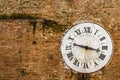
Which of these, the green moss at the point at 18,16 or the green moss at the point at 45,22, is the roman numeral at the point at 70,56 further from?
the green moss at the point at 18,16

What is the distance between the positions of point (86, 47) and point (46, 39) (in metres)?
0.68

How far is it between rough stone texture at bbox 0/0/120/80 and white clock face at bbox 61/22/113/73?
0.29ft

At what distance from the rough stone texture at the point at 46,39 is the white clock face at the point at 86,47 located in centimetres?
9

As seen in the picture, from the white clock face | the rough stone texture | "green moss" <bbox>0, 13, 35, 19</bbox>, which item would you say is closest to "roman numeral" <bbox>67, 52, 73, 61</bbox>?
the white clock face

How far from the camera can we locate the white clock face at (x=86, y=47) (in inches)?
347

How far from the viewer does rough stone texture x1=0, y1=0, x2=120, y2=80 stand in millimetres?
8922

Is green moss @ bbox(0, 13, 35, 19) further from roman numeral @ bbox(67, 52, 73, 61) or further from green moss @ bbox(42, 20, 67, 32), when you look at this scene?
roman numeral @ bbox(67, 52, 73, 61)

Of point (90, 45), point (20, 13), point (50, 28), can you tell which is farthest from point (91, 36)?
point (20, 13)

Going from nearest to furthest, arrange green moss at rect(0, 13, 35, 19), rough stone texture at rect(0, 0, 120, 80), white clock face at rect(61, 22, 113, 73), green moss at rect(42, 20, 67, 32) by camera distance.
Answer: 1. white clock face at rect(61, 22, 113, 73)
2. rough stone texture at rect(0, 0, 120, 80)
3. green moss at rect(42, 20, 67, 32)
4. green moss at rect(0, 13, 35, 19)

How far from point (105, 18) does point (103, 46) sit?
0.47m

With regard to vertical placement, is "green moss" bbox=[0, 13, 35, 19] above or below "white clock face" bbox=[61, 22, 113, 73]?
above

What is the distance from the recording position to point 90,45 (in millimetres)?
8906

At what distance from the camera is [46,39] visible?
29.8ft

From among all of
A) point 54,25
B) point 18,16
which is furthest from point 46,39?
point 18,16
